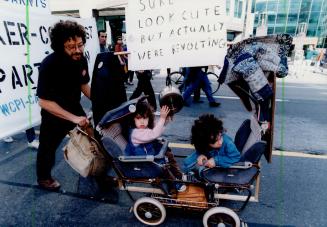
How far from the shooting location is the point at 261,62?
2.06 metres

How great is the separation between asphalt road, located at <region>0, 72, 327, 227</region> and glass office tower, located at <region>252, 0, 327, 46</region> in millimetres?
40487

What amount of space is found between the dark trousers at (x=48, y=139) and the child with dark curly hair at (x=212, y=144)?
142cm

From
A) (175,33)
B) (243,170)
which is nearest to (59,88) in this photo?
(175,33)

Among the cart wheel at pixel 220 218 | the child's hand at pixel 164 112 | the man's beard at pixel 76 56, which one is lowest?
the cart wheel at pixel 220 218

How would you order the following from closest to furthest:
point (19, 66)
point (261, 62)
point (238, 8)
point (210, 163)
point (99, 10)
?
point (261, 62) → point (210, 163) → point (19, 66) → point (99, 10) → point (238, 8)

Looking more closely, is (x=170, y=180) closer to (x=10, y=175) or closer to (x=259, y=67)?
(x=259, y=67)

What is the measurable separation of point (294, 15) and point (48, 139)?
4608 cm

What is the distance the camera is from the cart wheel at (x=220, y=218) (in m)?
2.21

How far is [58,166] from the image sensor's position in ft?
11.4

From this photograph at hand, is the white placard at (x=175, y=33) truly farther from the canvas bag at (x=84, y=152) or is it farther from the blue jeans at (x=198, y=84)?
the blue jeans at (x=198, y=84)

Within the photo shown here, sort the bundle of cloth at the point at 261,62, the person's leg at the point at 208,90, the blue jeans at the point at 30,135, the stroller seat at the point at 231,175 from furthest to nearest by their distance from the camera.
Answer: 1. the person's leg at the point at 208,90
2. the blue jeans at the point at 30,135
3. the stroller seat at the point at 231,175
4. the bundle of cloth at the point at 261,62

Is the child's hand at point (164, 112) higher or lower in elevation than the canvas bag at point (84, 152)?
higher

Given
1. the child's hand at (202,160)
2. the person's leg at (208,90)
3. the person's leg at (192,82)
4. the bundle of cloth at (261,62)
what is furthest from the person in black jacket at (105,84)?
the person's leg at (208,90)

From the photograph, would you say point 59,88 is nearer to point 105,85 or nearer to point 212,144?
point 105,85
